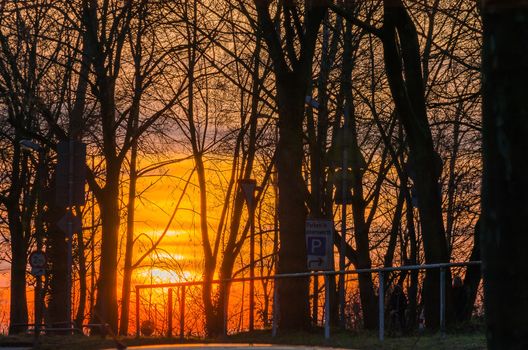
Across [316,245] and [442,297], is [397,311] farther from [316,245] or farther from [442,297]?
[442,297]

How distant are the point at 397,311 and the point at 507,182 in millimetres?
14966

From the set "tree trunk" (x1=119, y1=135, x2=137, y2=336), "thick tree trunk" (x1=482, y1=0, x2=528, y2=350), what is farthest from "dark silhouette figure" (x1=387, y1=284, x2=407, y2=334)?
"tree trunk" (x1=119, y1=135, x2=137, y2=336)

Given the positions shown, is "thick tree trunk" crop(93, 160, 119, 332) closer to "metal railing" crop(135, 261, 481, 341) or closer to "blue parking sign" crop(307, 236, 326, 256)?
"metal railing" crop(135, 261, 481, 341)

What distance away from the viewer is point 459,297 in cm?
2116

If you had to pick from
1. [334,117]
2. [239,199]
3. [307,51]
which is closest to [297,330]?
[307,51]

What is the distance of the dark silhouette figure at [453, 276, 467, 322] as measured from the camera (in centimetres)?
2075

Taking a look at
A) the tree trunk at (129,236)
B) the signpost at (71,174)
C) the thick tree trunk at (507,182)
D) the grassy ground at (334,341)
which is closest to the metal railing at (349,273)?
the grassy ground at (334,341)

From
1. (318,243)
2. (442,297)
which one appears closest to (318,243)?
(318,243)

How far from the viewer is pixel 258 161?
54469 millimetres

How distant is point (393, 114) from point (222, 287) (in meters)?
15.4

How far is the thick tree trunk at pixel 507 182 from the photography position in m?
5.80

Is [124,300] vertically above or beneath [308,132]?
beneath

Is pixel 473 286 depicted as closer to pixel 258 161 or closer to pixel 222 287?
pixel 222 287

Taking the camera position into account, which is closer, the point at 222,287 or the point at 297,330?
the point at 297,330
